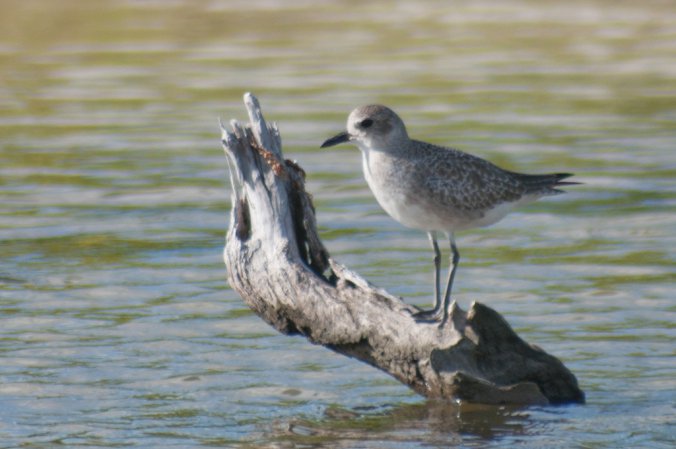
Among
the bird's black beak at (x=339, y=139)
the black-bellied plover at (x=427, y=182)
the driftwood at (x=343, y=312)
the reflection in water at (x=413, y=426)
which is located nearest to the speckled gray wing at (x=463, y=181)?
the black-bellied plover at (x=427, y=182)

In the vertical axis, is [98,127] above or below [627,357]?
above

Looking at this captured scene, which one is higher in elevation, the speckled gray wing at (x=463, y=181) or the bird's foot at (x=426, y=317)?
the speckled gray wing at (x=463, y=181)

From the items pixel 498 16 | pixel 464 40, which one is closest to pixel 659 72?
pixel 464 40

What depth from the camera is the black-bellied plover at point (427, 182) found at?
11844 mm

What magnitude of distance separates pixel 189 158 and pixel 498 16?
1971cm

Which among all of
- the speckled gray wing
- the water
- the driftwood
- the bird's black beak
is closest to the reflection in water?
the water

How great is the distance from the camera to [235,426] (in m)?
11.7

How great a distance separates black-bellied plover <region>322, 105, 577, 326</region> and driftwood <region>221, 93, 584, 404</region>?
0.30m

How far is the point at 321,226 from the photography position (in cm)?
1884

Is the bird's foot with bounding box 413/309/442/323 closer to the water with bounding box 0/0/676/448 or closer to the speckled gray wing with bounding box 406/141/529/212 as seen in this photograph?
the water with bounding box 0/0/676/448

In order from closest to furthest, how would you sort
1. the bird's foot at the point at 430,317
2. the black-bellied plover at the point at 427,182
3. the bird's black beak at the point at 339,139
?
the bird's foot at the point at 430,317 < the black-bellied plover at the point at 427,182 < the bird's black beak at the point at 339,139

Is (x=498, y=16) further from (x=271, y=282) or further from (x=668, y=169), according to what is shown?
(x=271, y=282)

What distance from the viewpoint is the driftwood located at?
11289 mm

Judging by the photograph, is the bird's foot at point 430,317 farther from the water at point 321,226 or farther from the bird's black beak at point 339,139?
the bird's black beak at point 339,139
